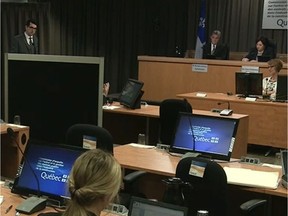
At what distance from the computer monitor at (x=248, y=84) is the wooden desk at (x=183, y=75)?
1.14m

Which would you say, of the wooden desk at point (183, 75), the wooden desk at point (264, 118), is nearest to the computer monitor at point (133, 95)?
the wooden desk at point (264, 118)

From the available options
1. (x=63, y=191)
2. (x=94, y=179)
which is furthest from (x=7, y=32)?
(x=94, y=179)

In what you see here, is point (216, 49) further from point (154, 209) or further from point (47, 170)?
point (154, 209)

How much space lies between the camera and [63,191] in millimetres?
2607

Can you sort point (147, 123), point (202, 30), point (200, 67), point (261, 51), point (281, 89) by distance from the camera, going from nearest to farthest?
point (147, 123)
point (281, 89)
point (200, 67)
point (261, 51)
point (202, 30)

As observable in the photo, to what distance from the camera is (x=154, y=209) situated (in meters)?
2.23

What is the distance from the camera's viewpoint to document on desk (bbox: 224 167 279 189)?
121 inches

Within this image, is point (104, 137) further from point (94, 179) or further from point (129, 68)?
point (129, 68)

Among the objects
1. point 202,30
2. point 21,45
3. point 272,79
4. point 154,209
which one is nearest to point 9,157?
point 154,209

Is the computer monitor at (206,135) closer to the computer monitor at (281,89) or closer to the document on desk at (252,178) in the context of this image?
the document on desk at (252,178)

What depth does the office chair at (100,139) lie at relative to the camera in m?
3.37

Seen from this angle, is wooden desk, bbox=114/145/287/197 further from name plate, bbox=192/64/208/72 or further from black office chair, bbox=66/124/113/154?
name plate, bbox=192/64/208/72

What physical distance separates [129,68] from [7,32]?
302cm

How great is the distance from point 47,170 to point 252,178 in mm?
1361
